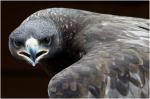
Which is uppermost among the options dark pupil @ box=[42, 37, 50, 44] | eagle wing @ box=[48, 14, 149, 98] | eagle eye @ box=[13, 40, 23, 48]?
dark pupil @ box=[42, 37, 50, 44]

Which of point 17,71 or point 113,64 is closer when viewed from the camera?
point 113,64

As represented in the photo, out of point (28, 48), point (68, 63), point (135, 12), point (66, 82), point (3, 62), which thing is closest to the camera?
point (66, 82)

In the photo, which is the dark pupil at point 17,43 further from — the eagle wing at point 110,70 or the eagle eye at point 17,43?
the eagle wing at point 110,70

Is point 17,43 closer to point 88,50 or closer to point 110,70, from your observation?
point 88,50

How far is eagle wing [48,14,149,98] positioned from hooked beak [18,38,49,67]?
0.22 meters

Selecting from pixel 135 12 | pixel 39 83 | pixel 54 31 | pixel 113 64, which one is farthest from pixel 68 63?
pixel 39 83

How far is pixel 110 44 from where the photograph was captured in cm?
370

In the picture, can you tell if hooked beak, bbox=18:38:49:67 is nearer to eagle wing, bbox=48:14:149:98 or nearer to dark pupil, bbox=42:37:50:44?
dark pupil, bbox=42:37:50:44

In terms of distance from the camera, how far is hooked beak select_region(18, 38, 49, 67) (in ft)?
12.4

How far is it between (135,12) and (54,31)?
1.54 meters

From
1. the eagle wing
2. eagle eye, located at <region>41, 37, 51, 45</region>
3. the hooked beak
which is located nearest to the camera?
the eagle wing

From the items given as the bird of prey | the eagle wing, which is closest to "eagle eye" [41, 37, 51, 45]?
the bird of prey

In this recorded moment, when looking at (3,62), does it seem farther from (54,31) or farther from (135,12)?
(54,31)

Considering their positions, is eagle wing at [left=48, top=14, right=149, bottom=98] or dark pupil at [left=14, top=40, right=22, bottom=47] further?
dark pupil at [left=14, top=40, right=22, bottom=47]
